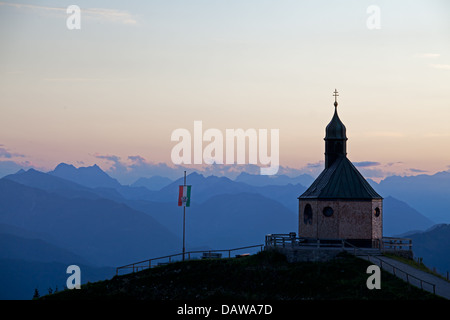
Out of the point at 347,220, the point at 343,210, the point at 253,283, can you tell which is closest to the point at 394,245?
the point at 347,220

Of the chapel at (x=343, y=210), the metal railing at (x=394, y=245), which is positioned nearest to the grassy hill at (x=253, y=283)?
the chapel at (x=343, y=210)

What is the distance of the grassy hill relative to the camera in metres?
41.4

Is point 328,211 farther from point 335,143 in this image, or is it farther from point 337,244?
point 335,143

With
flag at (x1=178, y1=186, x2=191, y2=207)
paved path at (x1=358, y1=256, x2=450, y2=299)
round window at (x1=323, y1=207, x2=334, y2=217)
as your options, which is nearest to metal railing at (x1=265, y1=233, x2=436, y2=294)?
paved path at (x1=358, y1=256, x2=450, y2=299)

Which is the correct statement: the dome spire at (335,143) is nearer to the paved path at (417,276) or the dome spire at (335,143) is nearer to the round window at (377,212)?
the round window at (377,212)

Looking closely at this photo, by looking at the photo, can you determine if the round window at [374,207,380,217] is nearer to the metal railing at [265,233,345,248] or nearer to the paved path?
the metal railing at [265,233,345,248]

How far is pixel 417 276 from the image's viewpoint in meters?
43.8

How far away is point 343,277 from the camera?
43875 mm

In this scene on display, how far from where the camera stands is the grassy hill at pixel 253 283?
41.4 meters

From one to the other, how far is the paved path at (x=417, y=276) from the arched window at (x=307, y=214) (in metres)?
7.48

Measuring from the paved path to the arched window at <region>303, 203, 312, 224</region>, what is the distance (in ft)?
24.5

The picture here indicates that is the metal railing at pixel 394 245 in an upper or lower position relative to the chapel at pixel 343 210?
lower
